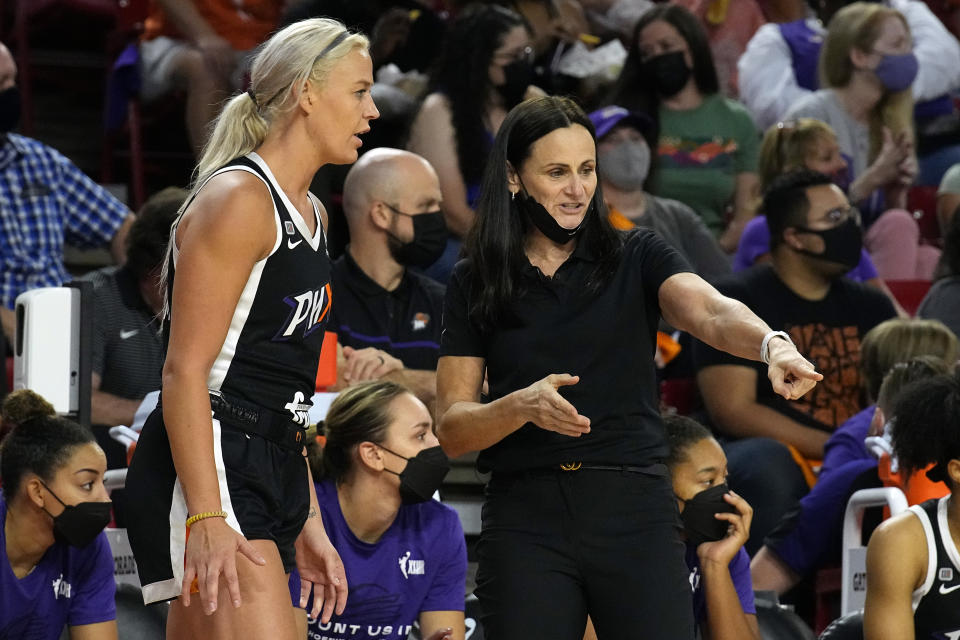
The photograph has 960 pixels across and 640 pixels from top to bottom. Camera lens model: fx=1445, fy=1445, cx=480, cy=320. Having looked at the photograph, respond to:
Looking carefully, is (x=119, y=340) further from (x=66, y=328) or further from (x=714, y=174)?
(x=714, y=174)

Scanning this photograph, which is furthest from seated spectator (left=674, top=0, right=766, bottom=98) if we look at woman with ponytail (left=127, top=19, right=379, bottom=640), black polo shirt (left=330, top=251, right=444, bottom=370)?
woman with ponytail (left=127, top=19, right=379, bottom=640)

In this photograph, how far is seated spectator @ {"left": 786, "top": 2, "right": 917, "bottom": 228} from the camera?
23.6ft

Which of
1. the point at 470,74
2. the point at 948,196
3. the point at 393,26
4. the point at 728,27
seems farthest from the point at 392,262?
the point at 728,27

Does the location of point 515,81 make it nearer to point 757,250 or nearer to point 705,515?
point 757,250

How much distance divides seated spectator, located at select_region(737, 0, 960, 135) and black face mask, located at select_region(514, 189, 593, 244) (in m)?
4.90

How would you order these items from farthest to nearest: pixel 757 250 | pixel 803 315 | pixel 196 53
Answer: pixel 196 53 < pixel 757 250 < pixel 803 315

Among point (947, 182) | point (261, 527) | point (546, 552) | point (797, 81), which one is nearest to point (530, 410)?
point (546, 552)

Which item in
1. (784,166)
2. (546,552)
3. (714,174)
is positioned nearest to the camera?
(546,552)

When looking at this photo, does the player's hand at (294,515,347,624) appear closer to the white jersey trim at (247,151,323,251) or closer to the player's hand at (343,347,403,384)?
the white jersey trim at (247,151,323,251)

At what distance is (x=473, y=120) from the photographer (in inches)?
244

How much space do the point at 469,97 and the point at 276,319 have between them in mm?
3761

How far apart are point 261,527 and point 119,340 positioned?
273 cm

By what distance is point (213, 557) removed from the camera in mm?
2424

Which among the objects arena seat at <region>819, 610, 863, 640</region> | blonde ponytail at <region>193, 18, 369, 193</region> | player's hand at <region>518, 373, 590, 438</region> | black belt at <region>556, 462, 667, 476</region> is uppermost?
blonde ponytail at <region>193, 18, 369, 193</region>
